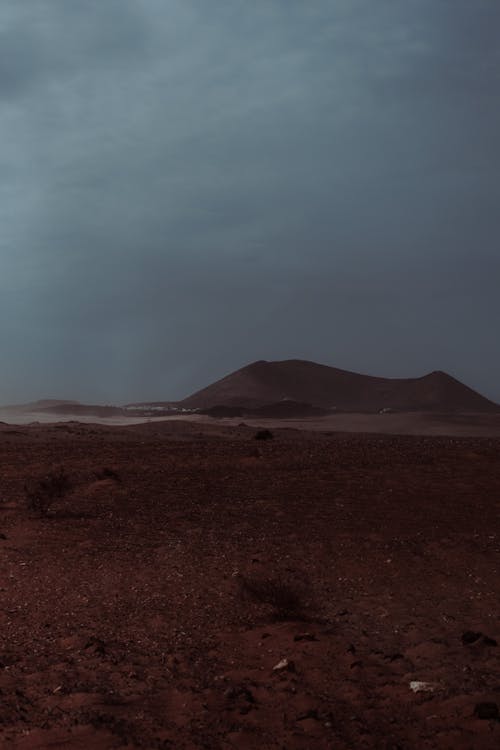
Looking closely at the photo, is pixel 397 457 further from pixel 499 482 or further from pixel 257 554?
pixel 257 554

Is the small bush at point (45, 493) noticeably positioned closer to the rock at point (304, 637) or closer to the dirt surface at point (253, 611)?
the dirt surface at point (253, 611)

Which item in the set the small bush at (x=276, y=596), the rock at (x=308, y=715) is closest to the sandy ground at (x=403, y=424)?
the small bush at (x=276, y=596)

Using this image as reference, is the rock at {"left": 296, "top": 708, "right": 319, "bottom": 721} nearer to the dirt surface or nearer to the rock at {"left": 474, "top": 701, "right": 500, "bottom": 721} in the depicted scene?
the dirt surface

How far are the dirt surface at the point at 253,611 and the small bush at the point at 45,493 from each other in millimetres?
201

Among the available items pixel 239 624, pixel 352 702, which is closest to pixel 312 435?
pixel 239 624

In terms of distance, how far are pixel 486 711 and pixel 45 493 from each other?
30.5 ft

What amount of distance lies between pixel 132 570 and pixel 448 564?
4126 millimetres

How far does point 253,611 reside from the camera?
7.93m

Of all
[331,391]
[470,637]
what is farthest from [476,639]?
[331,391]

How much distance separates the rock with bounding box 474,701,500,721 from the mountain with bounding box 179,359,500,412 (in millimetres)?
53111

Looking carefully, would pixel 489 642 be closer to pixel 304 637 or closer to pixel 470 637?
pixel 470 637

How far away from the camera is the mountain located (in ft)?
199

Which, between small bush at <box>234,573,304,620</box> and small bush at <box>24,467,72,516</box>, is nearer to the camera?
small bush at <box>234,573,304,620</box>

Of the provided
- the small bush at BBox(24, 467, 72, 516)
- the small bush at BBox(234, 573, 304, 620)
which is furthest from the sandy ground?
the small bush at BBox(234, 573, 304, 620)
